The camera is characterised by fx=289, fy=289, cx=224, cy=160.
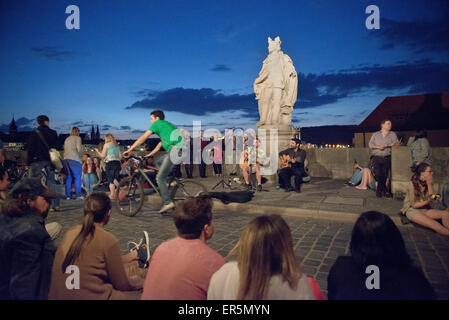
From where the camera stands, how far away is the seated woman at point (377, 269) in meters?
1.66

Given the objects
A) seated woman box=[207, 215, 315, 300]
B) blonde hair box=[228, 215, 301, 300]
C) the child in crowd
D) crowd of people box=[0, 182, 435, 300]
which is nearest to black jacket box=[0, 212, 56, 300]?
crowd of people box=[0, 182, 435, 300]

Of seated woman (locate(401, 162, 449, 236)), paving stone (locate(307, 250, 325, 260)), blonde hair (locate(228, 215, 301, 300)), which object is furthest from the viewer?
seated woman (locate(401, 162, 449, 236))

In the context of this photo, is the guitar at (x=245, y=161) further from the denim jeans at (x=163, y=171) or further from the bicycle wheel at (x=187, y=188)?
the denim jeans at (x=163, y=171)

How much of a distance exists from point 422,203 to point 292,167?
4.48 metres

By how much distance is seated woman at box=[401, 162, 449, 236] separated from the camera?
4781 millimetres

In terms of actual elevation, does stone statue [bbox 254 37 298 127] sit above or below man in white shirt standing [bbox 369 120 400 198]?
above

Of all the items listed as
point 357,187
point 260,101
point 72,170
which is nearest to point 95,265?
point 72,170

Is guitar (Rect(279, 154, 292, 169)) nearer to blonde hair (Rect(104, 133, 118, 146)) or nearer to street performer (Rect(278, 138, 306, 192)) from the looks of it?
street performer (Rect(278, 138, 306, 192))

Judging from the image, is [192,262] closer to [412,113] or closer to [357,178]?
[357,178]

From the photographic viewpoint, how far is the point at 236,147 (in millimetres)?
13055

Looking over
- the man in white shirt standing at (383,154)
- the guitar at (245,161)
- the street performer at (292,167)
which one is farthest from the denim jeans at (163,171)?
the man in white shirt standing at (383,154)

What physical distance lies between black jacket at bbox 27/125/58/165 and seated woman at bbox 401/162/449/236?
756cm

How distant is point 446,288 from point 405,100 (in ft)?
151

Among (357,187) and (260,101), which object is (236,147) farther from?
(357,187)
